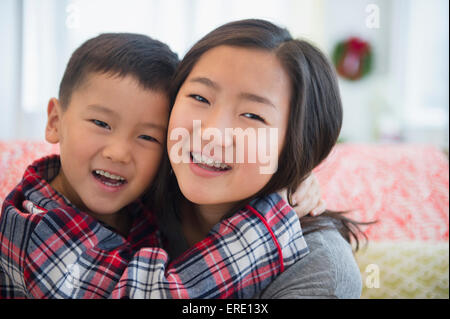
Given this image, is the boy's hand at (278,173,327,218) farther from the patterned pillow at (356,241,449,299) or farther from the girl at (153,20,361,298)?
the patterned pillow at (356,241,449,299)

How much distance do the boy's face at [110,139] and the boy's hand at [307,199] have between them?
209 mm

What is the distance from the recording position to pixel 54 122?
68cm

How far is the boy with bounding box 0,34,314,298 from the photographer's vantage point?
22.0 inches

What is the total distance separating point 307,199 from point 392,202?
1.19ft

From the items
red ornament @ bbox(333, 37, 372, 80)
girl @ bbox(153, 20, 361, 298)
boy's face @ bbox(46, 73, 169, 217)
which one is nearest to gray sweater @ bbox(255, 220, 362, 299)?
girl @ bbox(153, 20, 361, 298)

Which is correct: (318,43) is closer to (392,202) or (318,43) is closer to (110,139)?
(392,202)

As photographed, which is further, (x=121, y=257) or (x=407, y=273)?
(x=407, y=273)

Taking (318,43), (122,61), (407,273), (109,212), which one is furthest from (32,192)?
(318,43)

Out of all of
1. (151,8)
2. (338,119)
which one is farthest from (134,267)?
(151,8)

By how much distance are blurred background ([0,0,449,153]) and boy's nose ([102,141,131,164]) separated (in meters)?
0.20

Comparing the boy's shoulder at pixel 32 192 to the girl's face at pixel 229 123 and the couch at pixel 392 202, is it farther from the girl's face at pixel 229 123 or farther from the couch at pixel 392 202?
the girl's face at pixel 229 123

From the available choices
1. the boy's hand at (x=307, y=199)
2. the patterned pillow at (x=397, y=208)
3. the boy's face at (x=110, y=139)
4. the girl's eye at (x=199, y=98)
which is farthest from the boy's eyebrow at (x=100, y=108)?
the patterned pillow at (x=397, y=208)

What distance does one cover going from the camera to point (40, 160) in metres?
0.69
